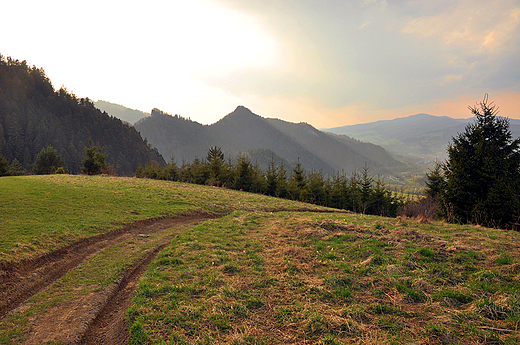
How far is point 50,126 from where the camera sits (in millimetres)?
142250

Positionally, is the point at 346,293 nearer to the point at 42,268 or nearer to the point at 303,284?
the point at 303,284

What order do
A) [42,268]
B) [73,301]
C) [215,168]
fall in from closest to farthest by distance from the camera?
[73,301]
[42,268]
[215,168]

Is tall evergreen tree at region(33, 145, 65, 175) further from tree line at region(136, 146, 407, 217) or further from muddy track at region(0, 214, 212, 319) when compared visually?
muddy track at region(0, 214, 212, 319)

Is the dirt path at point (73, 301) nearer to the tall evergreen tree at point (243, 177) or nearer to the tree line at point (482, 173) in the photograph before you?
the tree line at point (482, 173)

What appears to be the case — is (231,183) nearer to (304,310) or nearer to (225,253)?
(225,253)

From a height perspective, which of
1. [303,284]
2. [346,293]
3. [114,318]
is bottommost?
[114,318]

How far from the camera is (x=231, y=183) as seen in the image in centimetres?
4553

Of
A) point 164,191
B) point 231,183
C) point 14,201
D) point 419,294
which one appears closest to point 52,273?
point 14,201

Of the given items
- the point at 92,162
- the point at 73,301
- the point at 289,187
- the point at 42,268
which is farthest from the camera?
the point at 289,187

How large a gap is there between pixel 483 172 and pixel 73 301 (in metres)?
26.1

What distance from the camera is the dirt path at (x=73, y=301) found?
5.48m

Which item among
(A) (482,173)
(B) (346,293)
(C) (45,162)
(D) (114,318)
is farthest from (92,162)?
(A) (482,173)

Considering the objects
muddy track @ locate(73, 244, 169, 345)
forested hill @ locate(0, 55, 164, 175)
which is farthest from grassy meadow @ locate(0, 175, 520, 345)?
forested hill @ locate(0, 55, 164, 175)

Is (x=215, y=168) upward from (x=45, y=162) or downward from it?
upward
